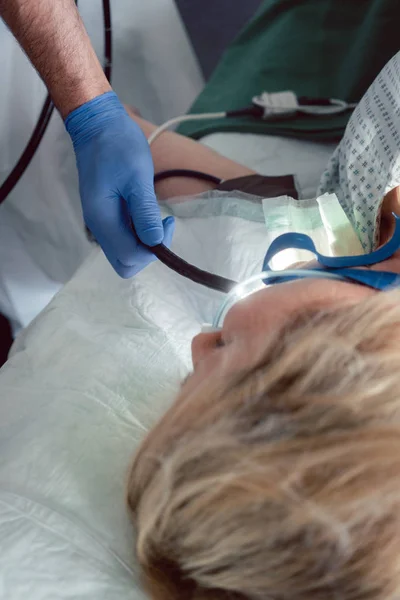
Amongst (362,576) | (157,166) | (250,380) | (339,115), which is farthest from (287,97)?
(362,576)

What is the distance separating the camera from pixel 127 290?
799mm

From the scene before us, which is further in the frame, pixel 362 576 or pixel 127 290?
pixel 127 290

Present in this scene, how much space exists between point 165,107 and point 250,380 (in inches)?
35.8

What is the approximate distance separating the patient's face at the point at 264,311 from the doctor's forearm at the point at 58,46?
418mm

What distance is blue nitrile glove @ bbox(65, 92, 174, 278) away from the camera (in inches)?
28.3

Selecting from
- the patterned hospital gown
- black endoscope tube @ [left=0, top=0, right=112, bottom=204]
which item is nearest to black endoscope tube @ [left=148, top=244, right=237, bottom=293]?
the patterned hospital gown

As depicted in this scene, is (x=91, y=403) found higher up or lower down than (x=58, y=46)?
lower down

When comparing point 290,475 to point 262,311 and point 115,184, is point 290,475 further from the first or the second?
point 115,184

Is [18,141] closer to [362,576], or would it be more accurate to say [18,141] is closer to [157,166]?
[157,166]

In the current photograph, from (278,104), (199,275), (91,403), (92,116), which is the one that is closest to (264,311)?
(199,275)

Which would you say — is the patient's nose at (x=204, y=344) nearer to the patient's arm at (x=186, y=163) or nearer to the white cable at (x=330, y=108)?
the patient's arm at (x=186, y=163)

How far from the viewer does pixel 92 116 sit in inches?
30.7

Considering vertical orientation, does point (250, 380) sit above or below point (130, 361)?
above

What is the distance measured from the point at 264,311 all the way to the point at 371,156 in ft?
1.17
